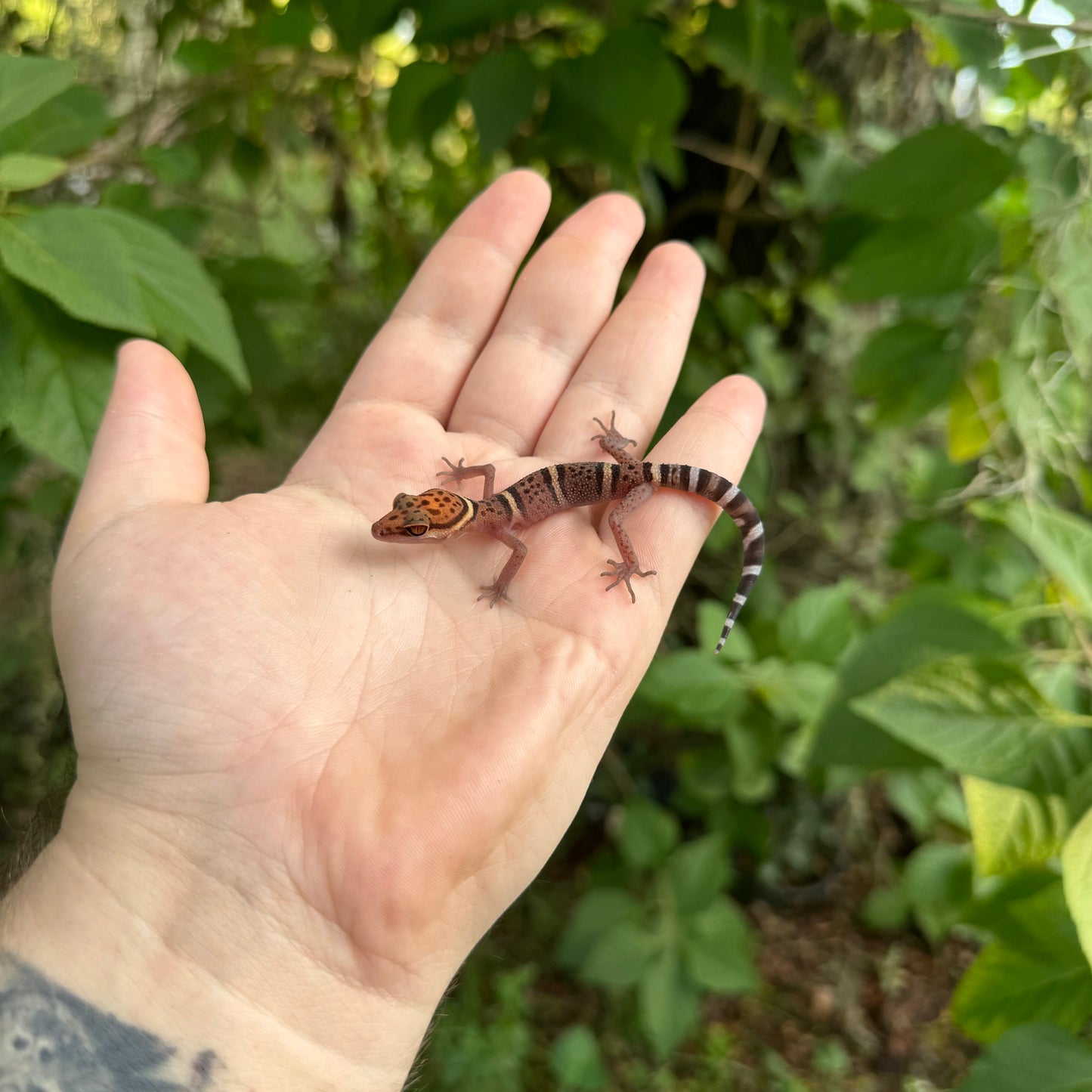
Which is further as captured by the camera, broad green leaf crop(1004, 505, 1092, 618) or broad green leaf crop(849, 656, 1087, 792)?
broad green leaf crop(1004, 505, 1092, 618)

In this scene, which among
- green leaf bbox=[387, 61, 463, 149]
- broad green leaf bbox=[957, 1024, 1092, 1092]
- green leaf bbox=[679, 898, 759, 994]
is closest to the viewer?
broad green leaf bbox=[957, 1024, 1092, 1092]

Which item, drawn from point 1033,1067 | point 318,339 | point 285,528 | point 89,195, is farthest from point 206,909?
point 318,339

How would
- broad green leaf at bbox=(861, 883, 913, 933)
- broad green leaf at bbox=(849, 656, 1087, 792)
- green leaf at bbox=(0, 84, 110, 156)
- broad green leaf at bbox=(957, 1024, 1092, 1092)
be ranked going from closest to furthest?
broad green leaf at bbox=(957, 1024, 1092, 1092) < broad green leaf at bbox=(849, 656, 1087, 792) < green leaf at bbox=(0, 84, 110, 156) < broad green leaf at bbox=(861, 883, 913, 933)

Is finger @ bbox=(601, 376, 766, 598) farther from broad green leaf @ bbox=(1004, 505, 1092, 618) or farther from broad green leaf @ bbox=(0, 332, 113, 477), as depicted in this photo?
broad green leaf @ bbox=(0, 332, 113, 477)

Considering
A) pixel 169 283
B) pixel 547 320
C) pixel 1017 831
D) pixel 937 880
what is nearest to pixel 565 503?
pixel 547 320

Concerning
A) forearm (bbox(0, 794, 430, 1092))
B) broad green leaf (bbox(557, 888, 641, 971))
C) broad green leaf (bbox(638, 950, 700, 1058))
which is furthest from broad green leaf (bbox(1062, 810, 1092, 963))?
broad green leaf (bbox(557, 888, 641, 971))

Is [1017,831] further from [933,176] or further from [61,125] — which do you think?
[61,125]

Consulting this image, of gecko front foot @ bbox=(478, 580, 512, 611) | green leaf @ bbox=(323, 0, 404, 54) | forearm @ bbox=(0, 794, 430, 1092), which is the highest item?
green leaf @ bbox=(323, 0, 404, 54)

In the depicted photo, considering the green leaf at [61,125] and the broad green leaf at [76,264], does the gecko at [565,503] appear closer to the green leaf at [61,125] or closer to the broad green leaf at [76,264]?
the broad green leaf at [76,264]
